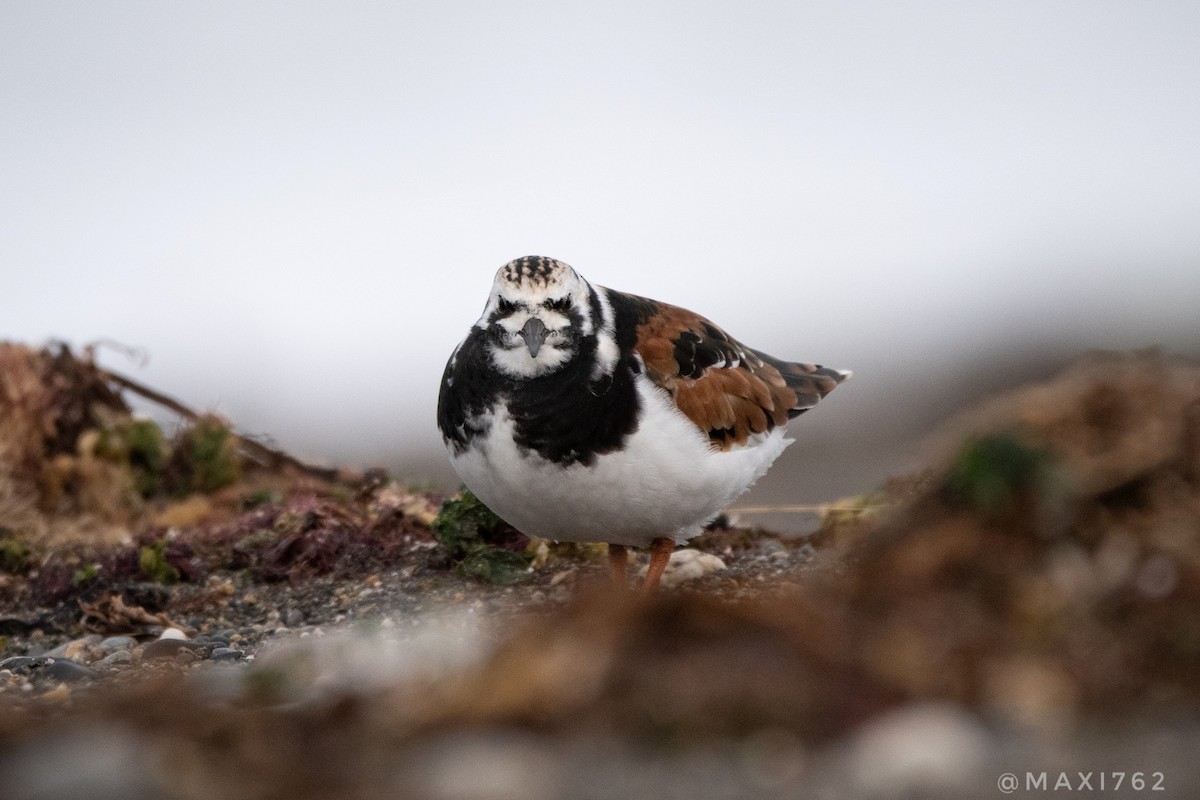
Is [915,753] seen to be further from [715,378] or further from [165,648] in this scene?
[165,648]

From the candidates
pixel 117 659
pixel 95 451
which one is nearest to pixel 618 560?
pixel 117 659

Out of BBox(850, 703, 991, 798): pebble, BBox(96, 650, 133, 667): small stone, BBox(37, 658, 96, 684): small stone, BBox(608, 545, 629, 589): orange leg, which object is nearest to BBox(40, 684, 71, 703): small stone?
BBox(37, 658, 96, 684): small stone

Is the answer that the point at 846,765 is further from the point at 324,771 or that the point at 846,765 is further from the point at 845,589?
the point at 324,771

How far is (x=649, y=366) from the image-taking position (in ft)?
16.1

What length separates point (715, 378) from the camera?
528 cm

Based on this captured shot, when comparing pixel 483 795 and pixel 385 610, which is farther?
pixel 385 610

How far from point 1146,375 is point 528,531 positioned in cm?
253

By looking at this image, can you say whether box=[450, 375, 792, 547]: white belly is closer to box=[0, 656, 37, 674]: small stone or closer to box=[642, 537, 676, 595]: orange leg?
box=[642, 537, 676, 595]: orange leg

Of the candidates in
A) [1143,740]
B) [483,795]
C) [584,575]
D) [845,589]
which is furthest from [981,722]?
[584,575]

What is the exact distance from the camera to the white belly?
14.9 feet

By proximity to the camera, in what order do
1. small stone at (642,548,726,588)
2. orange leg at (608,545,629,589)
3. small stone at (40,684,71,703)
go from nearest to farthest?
small stone at (40,684,71,703)
orange leg at (608,545,629,589)
small stone at (642,548,726,588)

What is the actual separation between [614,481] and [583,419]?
0.26 meters

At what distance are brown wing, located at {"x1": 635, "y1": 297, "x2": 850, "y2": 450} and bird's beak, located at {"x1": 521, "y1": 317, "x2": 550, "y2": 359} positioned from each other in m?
0.49

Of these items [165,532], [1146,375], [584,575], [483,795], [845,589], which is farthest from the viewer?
[165,532]
